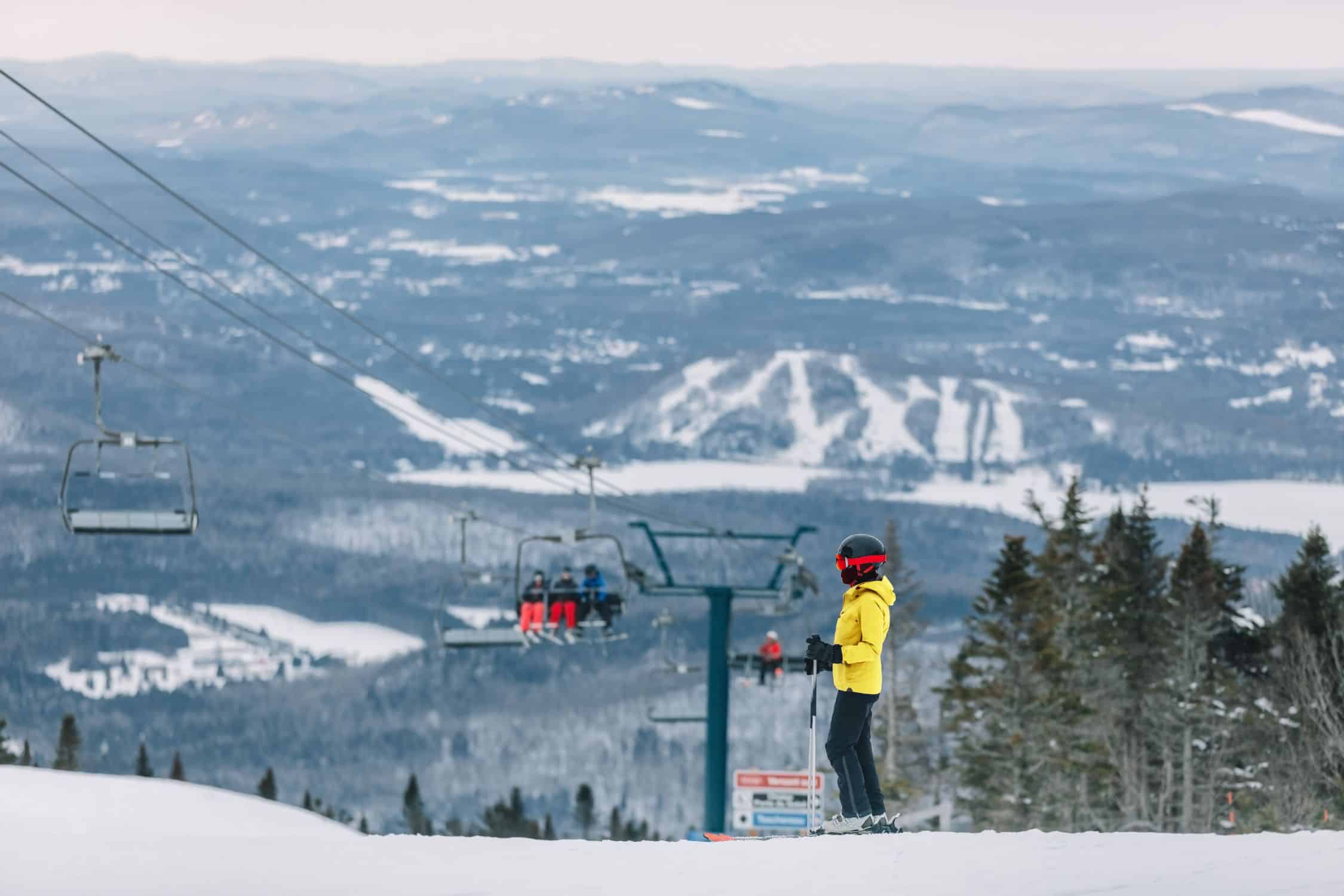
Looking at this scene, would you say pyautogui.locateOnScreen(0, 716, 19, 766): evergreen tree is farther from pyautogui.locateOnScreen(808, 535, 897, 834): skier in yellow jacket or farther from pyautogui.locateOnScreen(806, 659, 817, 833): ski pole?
pyautogui.locateOnScreen(808, 535, 897, 834): skier in yellow jacket

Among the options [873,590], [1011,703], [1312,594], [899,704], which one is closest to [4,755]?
[899,704]

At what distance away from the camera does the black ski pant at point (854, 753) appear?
16.3 m

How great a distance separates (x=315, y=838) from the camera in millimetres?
17203

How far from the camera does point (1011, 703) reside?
54.7 metres

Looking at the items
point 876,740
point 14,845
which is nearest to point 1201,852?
point 14,845

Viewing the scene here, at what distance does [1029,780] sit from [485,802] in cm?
13446

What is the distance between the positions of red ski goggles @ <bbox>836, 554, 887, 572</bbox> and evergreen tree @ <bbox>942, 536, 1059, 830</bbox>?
3807 cm

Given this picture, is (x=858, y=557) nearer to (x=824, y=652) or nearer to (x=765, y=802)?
(x=824, y=652)

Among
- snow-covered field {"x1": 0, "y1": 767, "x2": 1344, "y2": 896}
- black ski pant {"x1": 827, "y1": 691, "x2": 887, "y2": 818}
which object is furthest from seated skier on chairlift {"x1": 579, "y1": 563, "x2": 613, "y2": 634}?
black ski pant {"x1": 827, "y1": 691, "x2": 887, "y2": 818}

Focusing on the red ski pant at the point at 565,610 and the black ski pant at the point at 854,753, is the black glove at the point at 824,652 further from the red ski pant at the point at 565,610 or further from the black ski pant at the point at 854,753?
the red ski pant at the point at 565,610

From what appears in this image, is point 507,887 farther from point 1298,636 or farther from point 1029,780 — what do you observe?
point 1298,636

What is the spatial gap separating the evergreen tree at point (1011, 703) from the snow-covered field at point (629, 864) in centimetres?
3727

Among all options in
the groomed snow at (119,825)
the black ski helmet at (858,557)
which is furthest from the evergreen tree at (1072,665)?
the black ski helmet at (858,557)

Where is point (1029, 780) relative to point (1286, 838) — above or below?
below
